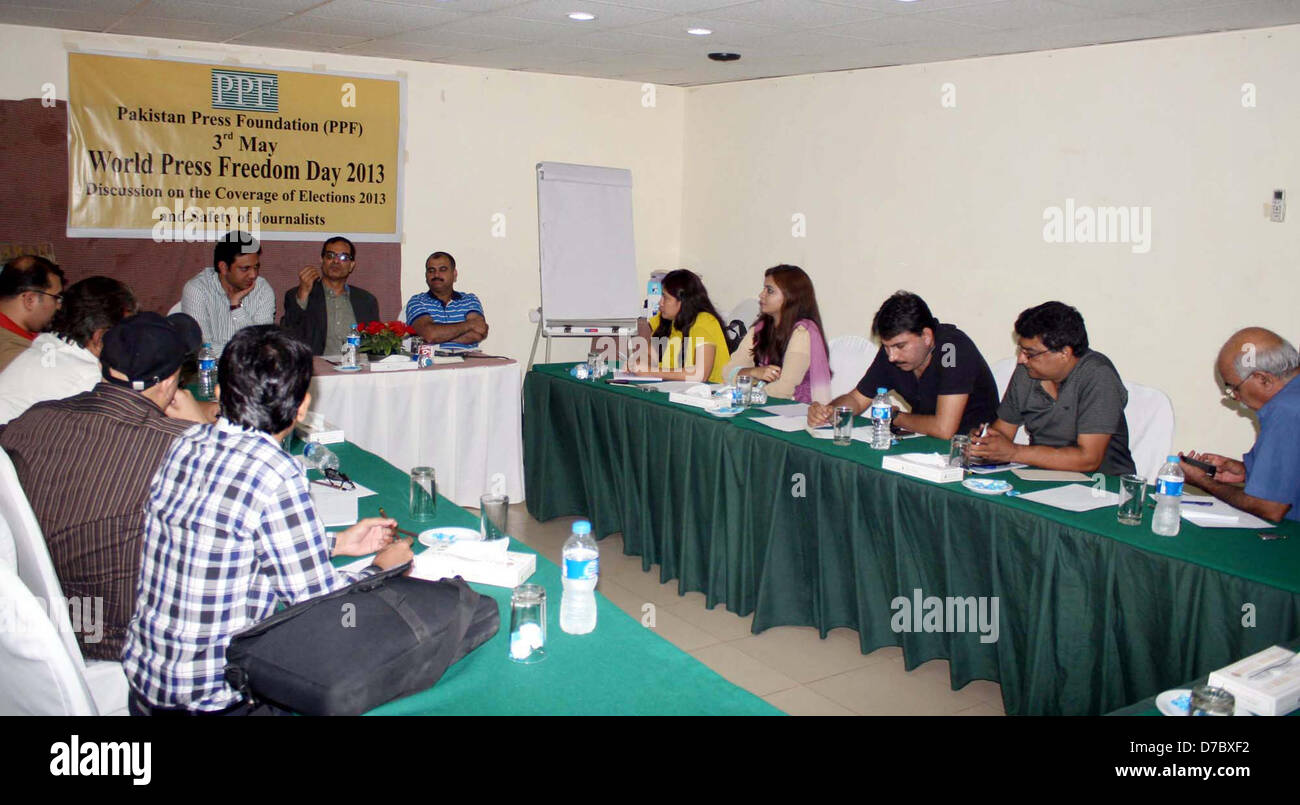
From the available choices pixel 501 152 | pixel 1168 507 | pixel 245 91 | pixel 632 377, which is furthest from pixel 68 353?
pixel 501 152

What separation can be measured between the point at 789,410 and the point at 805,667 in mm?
1113

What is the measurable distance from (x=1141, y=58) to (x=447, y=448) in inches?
148

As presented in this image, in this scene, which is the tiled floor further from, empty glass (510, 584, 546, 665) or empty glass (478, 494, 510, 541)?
empty glass (510, 584, 546, 665)

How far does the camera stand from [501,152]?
6.17 metres

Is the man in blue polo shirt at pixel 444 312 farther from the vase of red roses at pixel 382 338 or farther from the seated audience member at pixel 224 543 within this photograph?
the seated audience member at pixel 224 543

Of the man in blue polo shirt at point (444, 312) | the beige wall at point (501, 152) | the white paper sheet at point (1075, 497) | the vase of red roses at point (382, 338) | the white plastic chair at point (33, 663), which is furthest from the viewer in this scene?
the beige wall at point (501, 152)

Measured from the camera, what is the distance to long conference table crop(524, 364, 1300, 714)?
2.12m

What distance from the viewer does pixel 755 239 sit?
624cm

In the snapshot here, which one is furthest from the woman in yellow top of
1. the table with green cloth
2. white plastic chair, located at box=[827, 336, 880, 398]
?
the table with green cloth

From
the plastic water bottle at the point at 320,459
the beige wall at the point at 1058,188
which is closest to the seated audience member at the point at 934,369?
the beige wall at the point at 1058,188

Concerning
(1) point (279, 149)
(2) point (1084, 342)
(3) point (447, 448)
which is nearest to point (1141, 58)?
(2) point (1084, 342)

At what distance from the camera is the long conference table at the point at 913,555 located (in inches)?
83.3

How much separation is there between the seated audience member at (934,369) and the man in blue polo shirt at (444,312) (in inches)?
102
